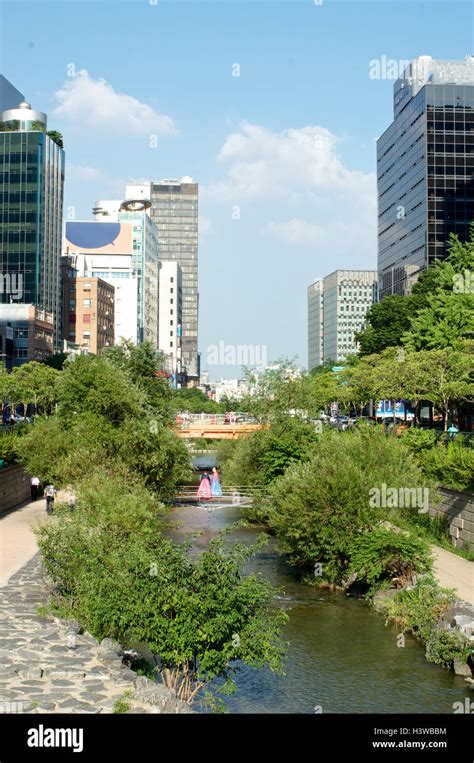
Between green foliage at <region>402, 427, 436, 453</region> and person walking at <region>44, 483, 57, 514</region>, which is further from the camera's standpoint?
green foliage at <region>402, 427, 436, 453</region>

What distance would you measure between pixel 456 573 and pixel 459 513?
6429mm

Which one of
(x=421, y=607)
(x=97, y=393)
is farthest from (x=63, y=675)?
(x=97, y=393)

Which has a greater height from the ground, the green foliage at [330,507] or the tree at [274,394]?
the tree at [274,394]

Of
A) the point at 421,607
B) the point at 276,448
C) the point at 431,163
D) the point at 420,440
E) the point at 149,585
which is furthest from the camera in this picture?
the point at 431,163

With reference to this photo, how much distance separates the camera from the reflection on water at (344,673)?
693 inches

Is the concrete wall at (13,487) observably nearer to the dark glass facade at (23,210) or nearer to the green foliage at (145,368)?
the green foliage at (145,368)

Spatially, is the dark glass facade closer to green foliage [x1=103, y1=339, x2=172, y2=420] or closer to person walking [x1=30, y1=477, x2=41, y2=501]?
green foliage [x1=103, y1=339, x2=172, y2=420]

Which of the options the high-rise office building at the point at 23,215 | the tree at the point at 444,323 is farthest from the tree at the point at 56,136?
the tree at the point at 444,323

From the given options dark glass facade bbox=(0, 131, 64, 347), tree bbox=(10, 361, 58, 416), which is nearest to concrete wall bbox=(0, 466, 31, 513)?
tree bbox=(10, 361, 58, 416)

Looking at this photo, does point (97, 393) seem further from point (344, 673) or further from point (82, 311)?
point (82, 311)

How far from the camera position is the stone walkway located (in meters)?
12.0

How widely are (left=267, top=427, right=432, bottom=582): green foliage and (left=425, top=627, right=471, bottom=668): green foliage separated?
6.88m

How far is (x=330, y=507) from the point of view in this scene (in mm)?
28797

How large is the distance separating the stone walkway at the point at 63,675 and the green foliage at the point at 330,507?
12591mm
